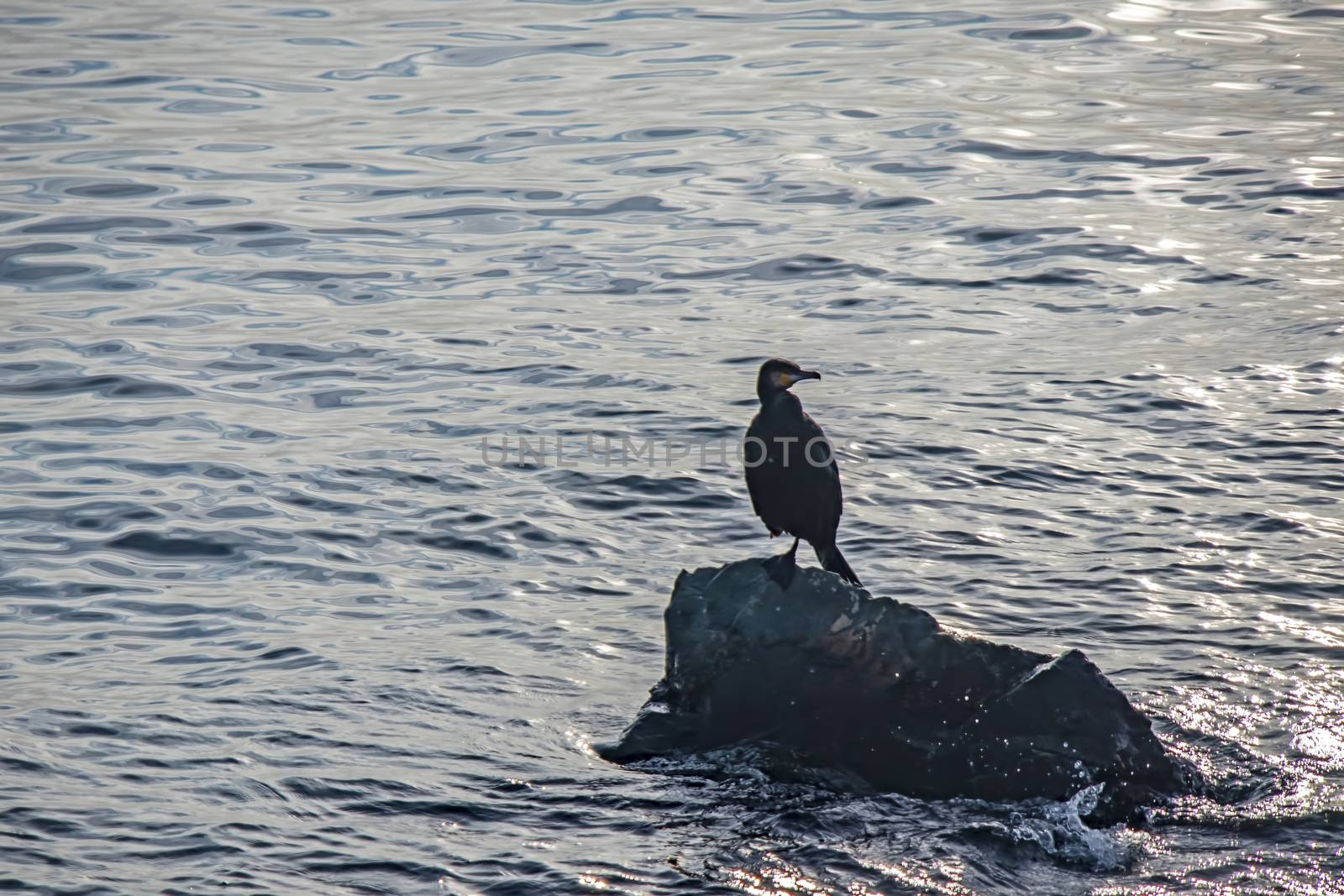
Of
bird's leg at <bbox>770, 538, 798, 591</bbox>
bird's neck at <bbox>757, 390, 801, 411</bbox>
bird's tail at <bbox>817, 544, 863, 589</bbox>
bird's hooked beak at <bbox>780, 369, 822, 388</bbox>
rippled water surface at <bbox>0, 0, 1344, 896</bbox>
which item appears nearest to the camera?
rippled water surface at <bbox>0, 0, 1344, 896</bbox>

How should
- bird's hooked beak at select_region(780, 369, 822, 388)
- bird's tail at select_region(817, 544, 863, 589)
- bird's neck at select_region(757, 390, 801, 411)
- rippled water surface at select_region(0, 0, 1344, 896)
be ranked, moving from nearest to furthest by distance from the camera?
rippled water surface at select_region(0, 0, 1344, 896)
bird's hooked beak at select_region(780, 369, 822, 388)
bird's neck at select_region(757, 390, 801, 411)
bird's tail at select_region(817, 544, 863, 589)

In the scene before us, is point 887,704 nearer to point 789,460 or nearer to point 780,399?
point 789,460

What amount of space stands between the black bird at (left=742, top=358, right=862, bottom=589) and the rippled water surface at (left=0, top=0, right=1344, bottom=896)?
1.23m

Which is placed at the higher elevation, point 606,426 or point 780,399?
point 780,399

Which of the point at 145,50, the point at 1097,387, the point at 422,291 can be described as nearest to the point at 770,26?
the point at 145,50

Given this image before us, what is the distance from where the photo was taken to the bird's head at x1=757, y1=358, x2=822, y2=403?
7.36m

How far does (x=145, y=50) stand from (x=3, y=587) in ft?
59.4

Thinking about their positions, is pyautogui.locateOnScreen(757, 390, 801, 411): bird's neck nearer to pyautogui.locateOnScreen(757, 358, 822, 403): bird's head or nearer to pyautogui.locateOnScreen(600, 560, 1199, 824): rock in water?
pyautogui.locateOnScreen(757, 358, 822, 403): bird's head

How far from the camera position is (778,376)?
743cm

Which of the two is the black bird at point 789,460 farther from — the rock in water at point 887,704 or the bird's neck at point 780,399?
the rock in water at point 887,704

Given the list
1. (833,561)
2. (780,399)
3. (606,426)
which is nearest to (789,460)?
(780,399)

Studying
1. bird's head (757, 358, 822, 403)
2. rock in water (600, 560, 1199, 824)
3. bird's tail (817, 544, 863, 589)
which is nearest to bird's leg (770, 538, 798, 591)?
rock in water (600, 560, 1199, 824)

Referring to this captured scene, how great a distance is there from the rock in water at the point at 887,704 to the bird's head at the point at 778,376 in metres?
0.84

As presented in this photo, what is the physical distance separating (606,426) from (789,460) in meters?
4.46
